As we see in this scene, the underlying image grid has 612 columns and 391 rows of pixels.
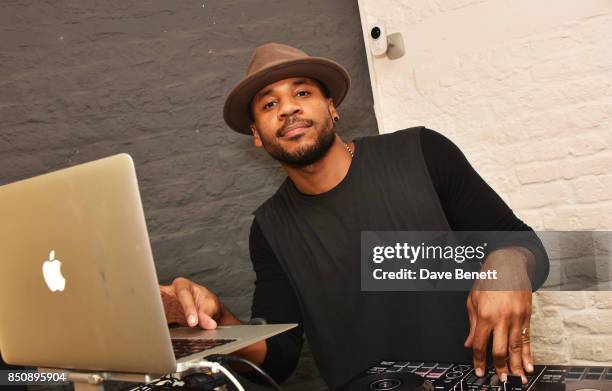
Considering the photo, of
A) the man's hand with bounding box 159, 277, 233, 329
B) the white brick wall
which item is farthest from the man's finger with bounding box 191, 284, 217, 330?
the white brick wall

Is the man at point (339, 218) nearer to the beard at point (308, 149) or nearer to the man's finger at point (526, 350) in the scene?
the beard at point (308, 149)

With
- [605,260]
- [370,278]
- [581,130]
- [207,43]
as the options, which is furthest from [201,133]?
[605,260]

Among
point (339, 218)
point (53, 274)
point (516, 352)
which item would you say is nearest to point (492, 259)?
point (516, 352)

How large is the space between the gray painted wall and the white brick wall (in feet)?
1.62

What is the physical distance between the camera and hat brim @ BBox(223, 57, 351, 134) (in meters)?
1.76

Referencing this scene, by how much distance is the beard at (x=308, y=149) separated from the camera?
5.76 ft

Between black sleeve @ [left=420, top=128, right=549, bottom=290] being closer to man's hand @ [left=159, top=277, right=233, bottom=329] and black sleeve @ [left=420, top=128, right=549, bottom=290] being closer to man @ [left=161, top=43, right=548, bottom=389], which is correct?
man @ [left=161, top=43, right=548, bottom=389]

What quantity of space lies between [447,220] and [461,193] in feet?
0.30

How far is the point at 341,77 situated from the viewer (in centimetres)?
191

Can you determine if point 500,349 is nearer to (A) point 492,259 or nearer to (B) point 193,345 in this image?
(A) point 492,259

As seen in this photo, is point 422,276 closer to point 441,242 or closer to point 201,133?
point 441,242

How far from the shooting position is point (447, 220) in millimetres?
1732

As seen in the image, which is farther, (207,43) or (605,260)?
(207,43)

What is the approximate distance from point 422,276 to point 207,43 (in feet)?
3.75
